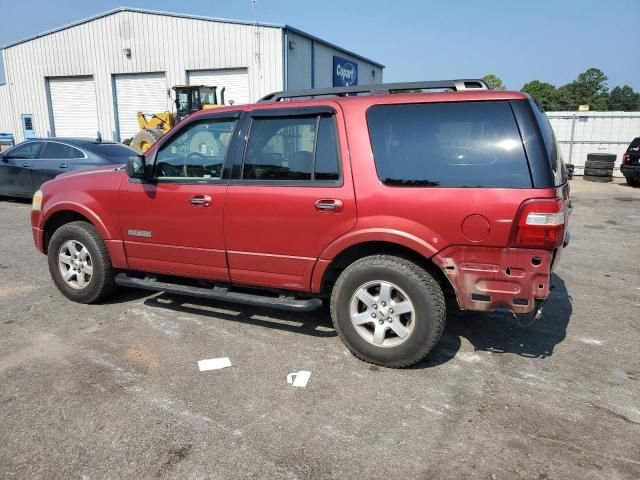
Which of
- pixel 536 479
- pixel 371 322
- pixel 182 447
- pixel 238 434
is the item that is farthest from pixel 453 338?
pixel 182 447

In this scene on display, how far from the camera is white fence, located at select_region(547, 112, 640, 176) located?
18.3 meters

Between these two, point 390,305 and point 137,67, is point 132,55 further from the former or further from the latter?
point 390,305

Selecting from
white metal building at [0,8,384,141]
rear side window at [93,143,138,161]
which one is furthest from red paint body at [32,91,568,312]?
white metal building at [0,8,384,141]

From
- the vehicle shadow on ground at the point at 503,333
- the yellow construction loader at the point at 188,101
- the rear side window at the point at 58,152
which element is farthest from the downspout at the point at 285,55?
the vehicle shadow on ground at the point at 503,333

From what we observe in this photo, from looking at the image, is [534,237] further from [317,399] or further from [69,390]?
[69,390]

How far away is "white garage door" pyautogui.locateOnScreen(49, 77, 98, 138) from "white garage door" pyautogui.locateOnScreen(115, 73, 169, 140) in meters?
1.65

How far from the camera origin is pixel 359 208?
3.57 meters

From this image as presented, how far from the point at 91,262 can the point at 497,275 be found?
3.76 meters

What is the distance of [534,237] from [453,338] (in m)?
1.37

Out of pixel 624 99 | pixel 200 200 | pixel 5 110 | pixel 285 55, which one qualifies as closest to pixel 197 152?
pixel 200 200

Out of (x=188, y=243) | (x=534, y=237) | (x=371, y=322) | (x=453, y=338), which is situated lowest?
(x=453, y=338)

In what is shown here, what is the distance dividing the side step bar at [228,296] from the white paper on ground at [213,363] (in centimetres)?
51

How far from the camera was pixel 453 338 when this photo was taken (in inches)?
165

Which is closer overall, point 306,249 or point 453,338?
point 306,249
